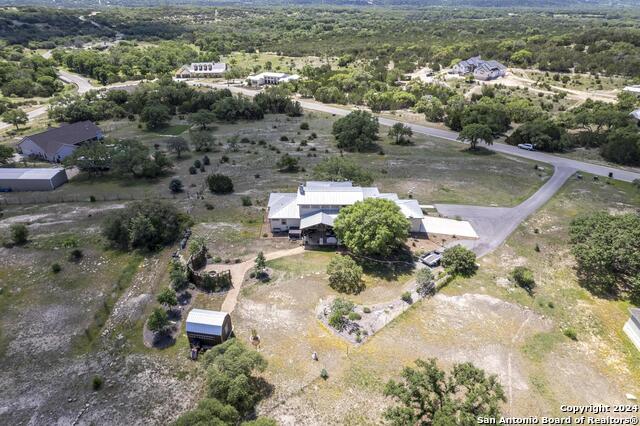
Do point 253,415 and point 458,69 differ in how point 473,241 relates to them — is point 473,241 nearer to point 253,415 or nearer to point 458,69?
point 253,415

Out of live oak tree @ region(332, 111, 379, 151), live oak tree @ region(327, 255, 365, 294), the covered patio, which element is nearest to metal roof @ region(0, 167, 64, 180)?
the covered patio

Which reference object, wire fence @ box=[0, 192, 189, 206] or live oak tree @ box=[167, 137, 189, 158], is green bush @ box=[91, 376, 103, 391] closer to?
wire fence @ box=[0, 192, 189, 206]

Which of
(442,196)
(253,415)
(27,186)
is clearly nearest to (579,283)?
(442,196)

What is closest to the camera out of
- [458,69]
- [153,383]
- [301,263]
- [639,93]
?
[153,383]

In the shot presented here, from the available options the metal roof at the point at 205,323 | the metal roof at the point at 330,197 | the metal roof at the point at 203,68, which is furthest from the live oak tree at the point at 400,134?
the metal roof at the point at 203,68

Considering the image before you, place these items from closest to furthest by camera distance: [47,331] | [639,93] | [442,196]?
[47,331], [442,196], [639,93]

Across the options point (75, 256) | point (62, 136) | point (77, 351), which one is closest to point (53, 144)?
point (62, 136)
